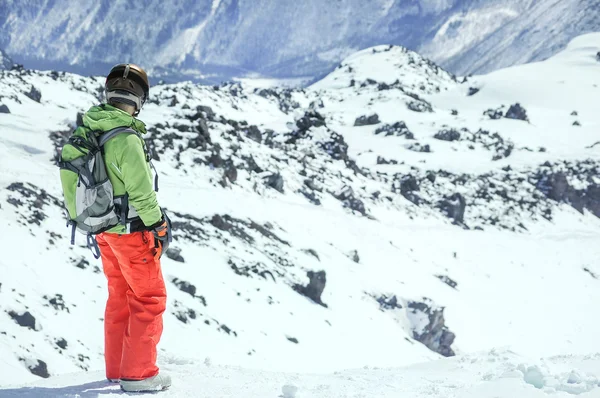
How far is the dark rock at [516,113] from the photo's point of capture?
9612cm

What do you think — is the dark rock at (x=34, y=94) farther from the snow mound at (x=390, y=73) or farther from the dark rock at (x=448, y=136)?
the snow mound at (x=390, y=73)

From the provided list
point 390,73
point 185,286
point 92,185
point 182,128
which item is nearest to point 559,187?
point 182,128

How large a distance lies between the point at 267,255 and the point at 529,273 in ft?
78.8

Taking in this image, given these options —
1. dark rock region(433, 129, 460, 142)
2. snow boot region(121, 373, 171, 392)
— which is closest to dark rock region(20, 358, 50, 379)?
snow boot region(121, 373, 171, 392)

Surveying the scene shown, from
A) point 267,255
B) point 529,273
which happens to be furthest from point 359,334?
point 529,273

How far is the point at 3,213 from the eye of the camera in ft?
53.5

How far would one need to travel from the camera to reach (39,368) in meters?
11.0

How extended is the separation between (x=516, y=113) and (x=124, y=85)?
98.4 m

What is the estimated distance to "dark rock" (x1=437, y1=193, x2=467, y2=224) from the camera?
4975 centimetres

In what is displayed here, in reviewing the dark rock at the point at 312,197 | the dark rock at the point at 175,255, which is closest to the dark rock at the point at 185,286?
the dark rock at the point at 175,255

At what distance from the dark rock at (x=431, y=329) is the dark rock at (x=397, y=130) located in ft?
176

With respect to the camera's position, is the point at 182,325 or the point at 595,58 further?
the point at 595,58

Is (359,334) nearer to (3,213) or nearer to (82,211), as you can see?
(3,213)

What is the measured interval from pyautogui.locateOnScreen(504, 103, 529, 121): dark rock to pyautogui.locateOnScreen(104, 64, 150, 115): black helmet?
321 feet
